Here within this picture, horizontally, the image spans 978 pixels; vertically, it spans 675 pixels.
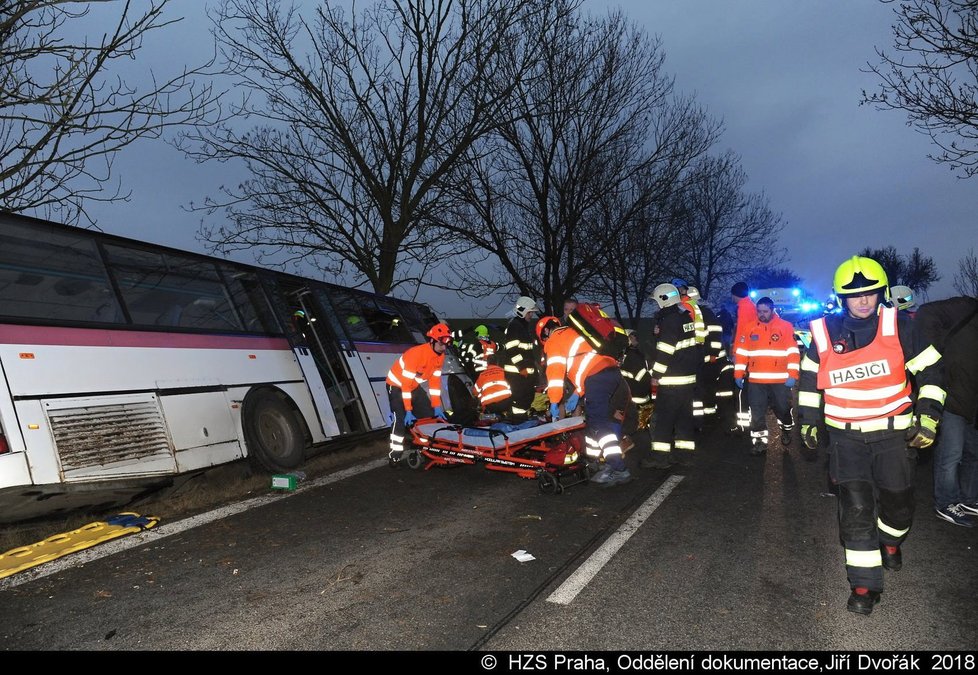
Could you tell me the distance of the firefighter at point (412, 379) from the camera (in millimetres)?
7066

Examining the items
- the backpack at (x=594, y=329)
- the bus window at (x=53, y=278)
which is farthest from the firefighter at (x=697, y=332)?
the bus window at (x=53, y=278)

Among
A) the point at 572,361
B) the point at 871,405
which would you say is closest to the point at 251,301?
the point at 572,361

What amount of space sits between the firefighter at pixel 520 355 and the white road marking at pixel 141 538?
3889 mm

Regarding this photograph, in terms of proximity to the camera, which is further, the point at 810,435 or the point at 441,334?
the point at 441,334

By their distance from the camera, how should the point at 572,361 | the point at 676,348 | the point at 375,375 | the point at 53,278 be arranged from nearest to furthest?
1. the point at 53,278
2. the point at 572,361
3. the point at 676,348
4. the point at 375,375

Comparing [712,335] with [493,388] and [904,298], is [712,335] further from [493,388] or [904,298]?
[493,388]

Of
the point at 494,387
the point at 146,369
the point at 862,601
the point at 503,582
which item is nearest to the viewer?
the point at 862,601

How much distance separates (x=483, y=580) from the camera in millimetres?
3734

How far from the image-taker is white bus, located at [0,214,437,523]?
15.3 ft

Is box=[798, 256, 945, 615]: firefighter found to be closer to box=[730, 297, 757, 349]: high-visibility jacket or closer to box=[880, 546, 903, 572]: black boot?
box=[880, 546, 903, 572]: black boot

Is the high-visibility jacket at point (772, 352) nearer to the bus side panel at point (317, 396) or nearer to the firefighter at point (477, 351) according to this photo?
the firefighter at point (477, 351)

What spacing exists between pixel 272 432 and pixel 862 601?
5.78 meters

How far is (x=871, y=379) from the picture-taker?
11.6ft

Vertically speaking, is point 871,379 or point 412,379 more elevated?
point 412,379
